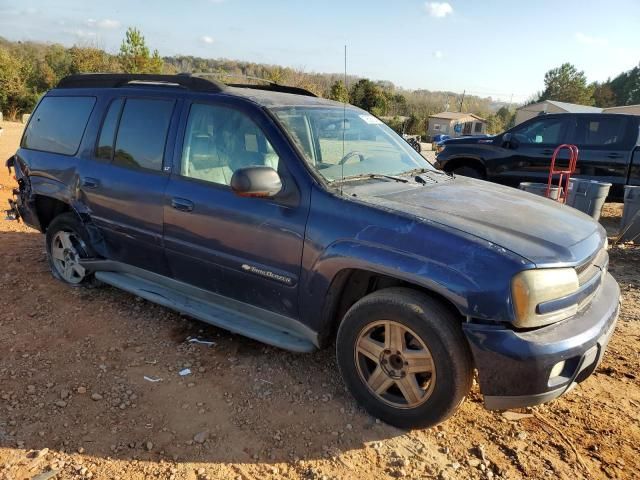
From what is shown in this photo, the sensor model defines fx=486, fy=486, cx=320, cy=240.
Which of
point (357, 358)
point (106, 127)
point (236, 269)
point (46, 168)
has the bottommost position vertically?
point (357, 358)

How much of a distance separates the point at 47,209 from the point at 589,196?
266 inches

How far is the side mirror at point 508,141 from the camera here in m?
8.64

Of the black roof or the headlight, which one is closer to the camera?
the headlight

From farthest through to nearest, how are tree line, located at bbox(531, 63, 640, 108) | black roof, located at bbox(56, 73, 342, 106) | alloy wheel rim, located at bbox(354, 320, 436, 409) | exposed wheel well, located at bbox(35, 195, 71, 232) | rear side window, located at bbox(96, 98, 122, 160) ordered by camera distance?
tree line, located at bbox(531, 63, 640, 108)
exposed wheel well, located at bbox(35, 195, 71, 232)
rear side window, located at bbox(96, 98, 122, 160)
black roof, located at bbox(56, 73, 342, 106)
alloy wheel rim, located at bbox(354, 320, 436, 409)

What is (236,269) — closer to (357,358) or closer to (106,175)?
(357,358)

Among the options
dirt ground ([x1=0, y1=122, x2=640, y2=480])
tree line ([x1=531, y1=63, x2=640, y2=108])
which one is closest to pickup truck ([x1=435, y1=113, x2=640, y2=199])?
dirt ground ([x1=0, y1=122, x2=640, y2=480])

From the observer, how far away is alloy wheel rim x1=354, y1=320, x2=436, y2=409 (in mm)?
2602

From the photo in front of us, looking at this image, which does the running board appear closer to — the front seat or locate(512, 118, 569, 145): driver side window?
the front seat

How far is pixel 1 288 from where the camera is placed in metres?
4.51

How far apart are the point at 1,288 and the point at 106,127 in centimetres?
188

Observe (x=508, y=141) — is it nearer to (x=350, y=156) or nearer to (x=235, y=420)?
(x=350, y=156)

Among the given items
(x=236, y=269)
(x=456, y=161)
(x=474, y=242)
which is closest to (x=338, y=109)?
(x=236, y=269)

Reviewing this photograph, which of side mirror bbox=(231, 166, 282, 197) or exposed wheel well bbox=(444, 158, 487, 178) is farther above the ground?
side mirror bbox=(231, 166, 282, 197)

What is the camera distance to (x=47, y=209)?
476 cm
